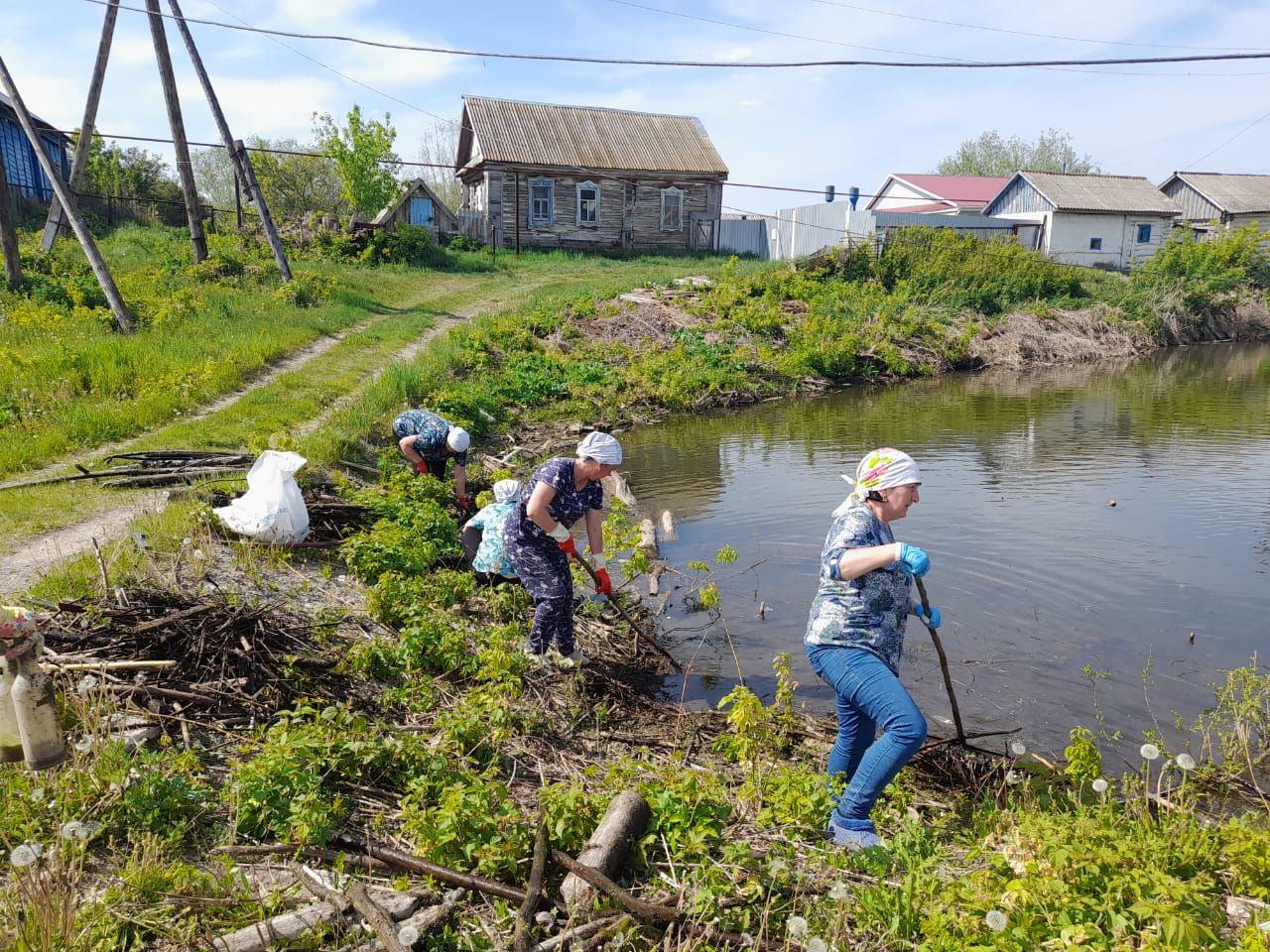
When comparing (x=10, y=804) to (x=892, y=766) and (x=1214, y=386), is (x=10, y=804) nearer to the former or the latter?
(x=892, y=766)

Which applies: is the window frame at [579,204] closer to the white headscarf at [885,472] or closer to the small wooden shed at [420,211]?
the small wooden shed at [420,211]

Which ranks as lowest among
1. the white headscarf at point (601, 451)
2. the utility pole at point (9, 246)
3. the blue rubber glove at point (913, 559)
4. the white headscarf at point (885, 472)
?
the blue rubber glove at point (913, 559)

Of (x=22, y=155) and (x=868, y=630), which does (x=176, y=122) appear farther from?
(x=868, y=630)

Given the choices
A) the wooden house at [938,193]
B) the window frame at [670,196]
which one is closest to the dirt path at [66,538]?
the window frame at [670,196]

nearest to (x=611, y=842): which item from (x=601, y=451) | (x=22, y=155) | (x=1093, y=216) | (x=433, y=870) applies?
(x=433, y=870)

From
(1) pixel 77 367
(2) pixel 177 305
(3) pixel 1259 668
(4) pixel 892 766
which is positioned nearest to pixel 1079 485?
(3) pixel 1259 668

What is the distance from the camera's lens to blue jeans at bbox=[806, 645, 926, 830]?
13.1 ft

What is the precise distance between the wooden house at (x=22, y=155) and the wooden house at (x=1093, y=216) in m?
40.6

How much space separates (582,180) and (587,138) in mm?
2509

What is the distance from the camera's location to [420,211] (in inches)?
1324

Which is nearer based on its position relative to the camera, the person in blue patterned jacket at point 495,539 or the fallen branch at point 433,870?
the fallen branch at point 433,870

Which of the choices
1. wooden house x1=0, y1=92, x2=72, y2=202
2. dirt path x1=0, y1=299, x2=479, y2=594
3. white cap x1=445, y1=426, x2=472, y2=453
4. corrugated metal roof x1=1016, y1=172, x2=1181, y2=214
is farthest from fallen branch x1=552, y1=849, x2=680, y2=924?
corrugated metal roof x1=1016, y1=172, x2=1181, y2=214

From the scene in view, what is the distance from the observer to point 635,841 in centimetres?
379

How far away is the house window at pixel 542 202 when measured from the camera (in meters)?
34.6
